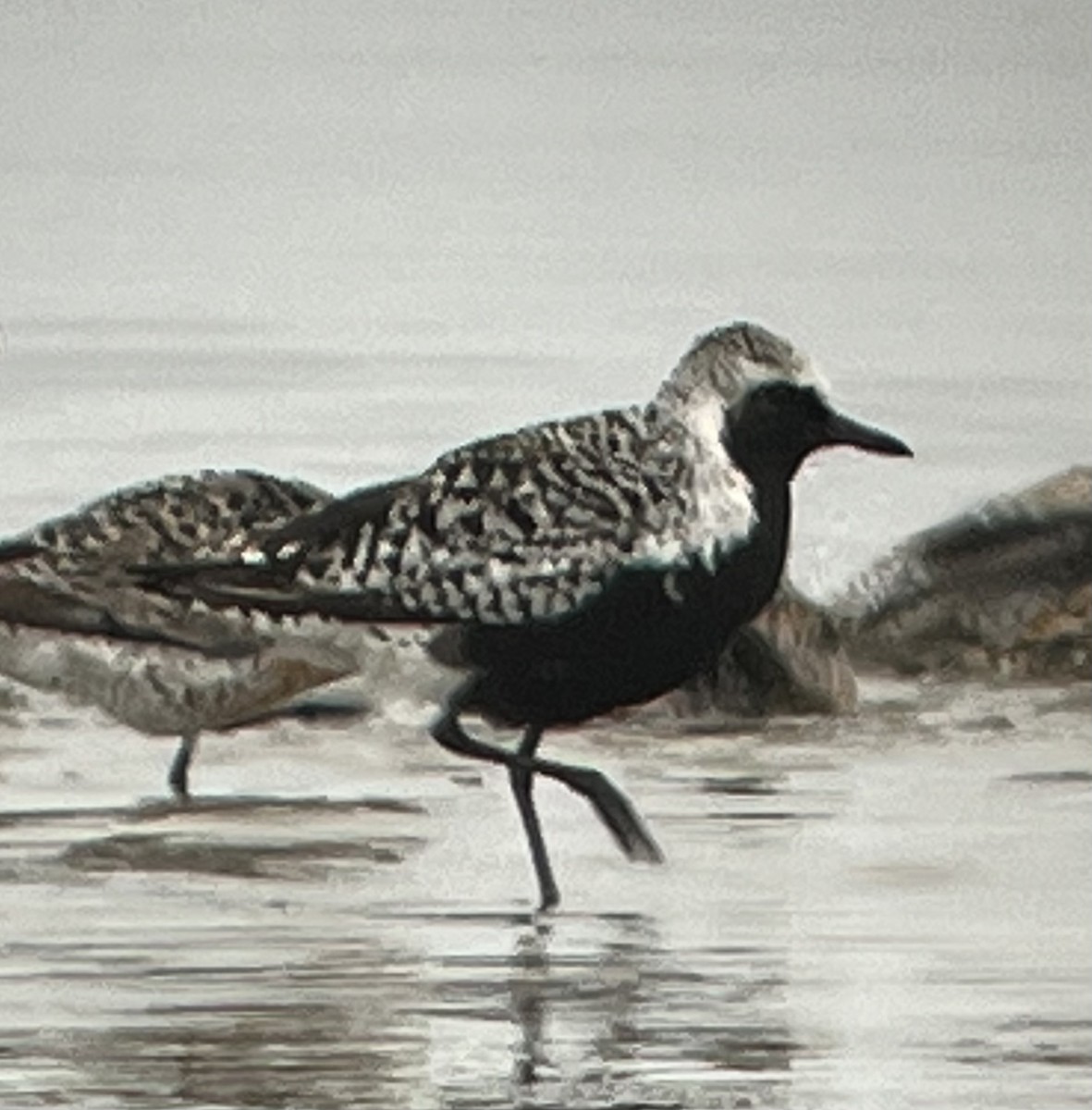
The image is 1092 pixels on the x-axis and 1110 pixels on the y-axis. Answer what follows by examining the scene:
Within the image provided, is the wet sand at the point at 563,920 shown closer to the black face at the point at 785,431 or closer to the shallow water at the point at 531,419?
the shallow water at the point at 531,419

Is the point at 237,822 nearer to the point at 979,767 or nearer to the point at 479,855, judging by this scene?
the point at 479,855

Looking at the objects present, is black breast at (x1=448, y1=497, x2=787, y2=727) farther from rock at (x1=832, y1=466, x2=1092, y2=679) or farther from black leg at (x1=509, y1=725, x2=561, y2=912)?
rock at (x1=832, y1=466, x2=1092, y2=679)

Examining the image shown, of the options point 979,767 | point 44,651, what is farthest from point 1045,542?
point 44,651

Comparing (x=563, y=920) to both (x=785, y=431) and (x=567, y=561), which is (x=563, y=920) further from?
(x=785, y=431)

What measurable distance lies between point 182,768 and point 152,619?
12 cm

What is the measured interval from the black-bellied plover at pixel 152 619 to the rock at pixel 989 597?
16.8 inches

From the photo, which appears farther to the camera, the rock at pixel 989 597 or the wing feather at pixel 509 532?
the rock at pixel 989 597

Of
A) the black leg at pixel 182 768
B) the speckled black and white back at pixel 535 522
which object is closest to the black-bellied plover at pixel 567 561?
the speckled black and white back at pixel 535 522

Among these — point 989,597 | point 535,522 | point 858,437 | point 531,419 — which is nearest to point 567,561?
point 535,522

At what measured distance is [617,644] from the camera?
227 cm

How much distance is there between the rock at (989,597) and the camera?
2445mm

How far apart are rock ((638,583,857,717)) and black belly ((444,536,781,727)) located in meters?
0.03

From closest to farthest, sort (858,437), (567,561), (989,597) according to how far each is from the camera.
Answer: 1. (567,561)
2. (858,437)
3. (989,597)

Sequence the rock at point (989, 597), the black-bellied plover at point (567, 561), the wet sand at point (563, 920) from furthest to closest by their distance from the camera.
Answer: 1. the rock at point (989, 597)
2. the black-bellied plover at point (567, 561)
3. the wet sand at point (563, 920)
